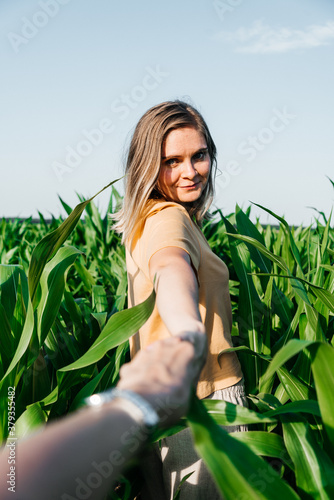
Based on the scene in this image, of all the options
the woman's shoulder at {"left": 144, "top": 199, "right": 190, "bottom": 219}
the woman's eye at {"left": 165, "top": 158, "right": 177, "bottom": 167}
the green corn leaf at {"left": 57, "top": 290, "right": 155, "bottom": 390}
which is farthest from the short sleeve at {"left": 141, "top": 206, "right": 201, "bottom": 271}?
the woman's eye at {"left": 165, "top": 158, "right": 177, "bottom": 167}

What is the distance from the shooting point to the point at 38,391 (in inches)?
37.6

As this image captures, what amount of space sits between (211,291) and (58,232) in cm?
35

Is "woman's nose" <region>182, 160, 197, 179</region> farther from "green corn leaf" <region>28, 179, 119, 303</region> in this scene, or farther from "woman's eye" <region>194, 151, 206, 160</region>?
"green corn leaf" <region>28, 179, 119, 303</region>

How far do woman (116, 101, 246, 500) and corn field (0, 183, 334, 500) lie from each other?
69 millimetres

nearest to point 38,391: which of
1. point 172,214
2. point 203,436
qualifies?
point 172,214

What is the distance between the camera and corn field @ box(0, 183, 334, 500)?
49cm

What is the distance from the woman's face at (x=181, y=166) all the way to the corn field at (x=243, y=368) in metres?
0.17

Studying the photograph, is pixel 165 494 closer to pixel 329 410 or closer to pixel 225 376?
pixel 225 376

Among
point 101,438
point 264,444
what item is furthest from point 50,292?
point 101,438

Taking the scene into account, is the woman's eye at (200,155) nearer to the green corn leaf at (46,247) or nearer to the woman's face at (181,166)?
the woman's face at (181,166)

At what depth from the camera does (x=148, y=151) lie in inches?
41.6

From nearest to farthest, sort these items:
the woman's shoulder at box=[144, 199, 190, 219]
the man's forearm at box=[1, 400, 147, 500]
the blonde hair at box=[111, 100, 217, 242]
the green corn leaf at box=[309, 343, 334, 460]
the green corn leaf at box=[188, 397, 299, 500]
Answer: the man's forearm at box=[1, 400, 147, 500]
the green corn leaf at box=[188, 397, 299, 500]
the green corn leaf at box=[309, 343, 334, 460]
the woman's shoulder at box=[144, 199, 190, 219]
the blonde hair at box=[111, 100, 217, 242]

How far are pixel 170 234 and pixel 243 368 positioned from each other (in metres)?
0.54

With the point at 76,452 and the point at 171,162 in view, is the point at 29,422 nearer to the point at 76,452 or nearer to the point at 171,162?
the point at 76,452
